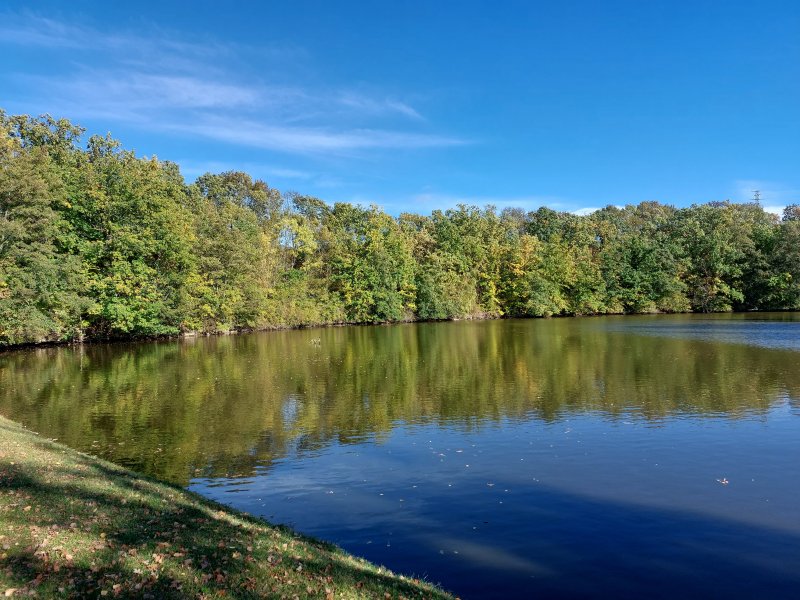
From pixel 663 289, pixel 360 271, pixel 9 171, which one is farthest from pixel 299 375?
pixel 663 289

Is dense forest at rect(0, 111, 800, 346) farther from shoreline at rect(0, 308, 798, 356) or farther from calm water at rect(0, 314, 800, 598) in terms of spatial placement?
calm water at rect(0, 314, 800, 598)

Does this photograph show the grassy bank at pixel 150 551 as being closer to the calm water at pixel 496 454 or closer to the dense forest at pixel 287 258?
the calm water at pixel 496 454

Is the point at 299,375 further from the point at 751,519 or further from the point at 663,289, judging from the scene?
the point at 663,289

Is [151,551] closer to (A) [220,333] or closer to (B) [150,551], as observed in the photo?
(B) [150,551]

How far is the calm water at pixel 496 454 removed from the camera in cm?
895

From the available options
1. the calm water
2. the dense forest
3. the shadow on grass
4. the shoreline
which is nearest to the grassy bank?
the shadow on grass

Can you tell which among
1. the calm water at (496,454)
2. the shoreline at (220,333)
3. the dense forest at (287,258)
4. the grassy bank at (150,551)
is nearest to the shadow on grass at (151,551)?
the grassy bank at (150,551)

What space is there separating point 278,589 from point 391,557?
9.77 ft

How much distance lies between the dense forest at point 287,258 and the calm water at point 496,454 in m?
13.5

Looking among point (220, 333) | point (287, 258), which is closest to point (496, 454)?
point (220, 333)

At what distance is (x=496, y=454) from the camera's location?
14.7 meters

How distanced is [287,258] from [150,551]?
2806 inches

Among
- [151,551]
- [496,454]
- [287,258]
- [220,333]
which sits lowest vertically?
[496,454]

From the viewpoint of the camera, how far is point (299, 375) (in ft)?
93.7
